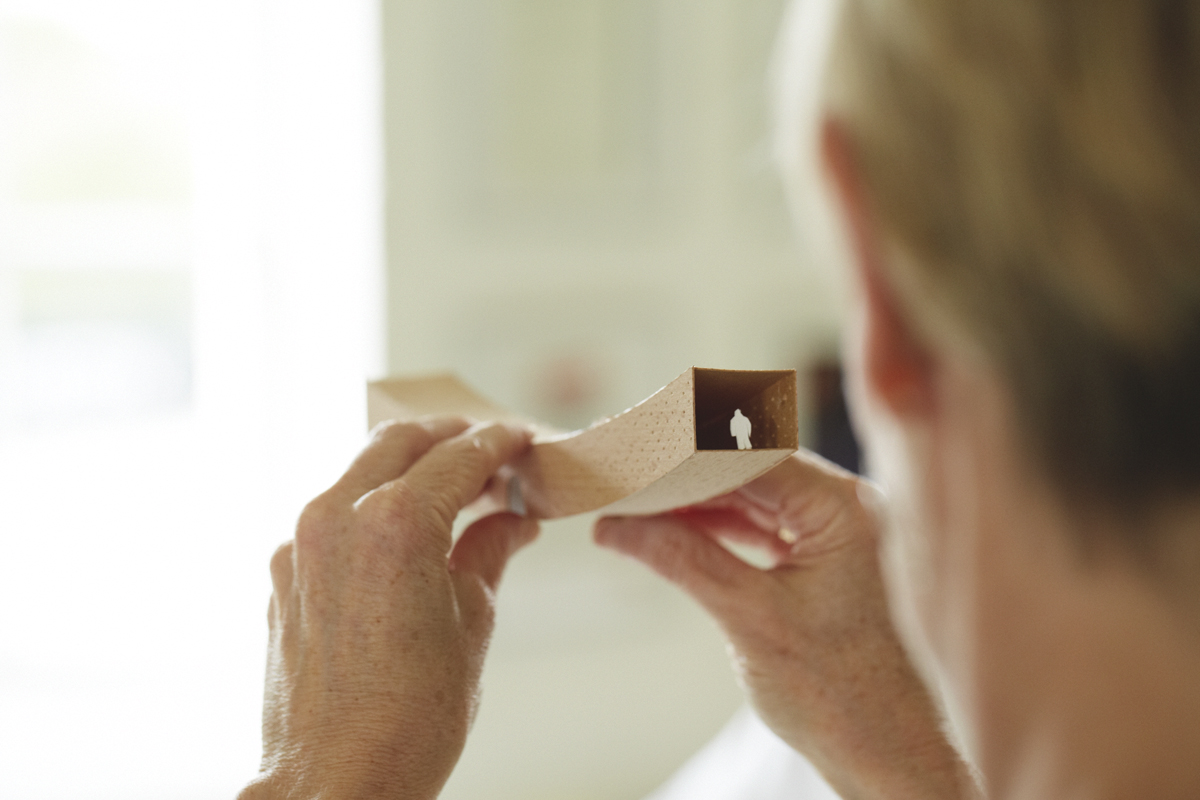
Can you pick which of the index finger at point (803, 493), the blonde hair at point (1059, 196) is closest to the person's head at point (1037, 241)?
the blonde hair at point (1059, 196)

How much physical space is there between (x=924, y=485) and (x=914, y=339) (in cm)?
8

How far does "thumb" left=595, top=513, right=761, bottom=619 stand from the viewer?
72 cm

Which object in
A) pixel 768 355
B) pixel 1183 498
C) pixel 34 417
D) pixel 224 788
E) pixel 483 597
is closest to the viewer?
pixel 1183 498

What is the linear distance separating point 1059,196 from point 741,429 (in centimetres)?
19

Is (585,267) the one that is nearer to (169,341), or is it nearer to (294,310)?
(294,310)

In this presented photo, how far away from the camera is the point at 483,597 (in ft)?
2.10

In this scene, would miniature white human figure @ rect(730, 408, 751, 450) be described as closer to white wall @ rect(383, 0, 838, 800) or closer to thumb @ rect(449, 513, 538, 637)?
thumb @ rect(449, 513, 538, 637)

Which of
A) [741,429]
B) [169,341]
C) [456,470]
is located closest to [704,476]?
[741,429]

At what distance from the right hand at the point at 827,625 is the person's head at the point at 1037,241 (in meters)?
0.26

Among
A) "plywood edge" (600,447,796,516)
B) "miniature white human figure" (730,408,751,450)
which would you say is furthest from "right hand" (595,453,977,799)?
"miniature white human figure" (730,408,751,450)

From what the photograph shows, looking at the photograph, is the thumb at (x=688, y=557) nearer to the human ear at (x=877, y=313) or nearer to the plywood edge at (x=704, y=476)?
the plywood edge at (x=704, y=476)

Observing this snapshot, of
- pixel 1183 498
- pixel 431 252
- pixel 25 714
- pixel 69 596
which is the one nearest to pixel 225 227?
pixel 431 252

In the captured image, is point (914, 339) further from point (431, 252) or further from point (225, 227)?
point (225, 227)

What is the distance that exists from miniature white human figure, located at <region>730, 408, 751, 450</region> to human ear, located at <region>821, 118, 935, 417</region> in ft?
0.23
